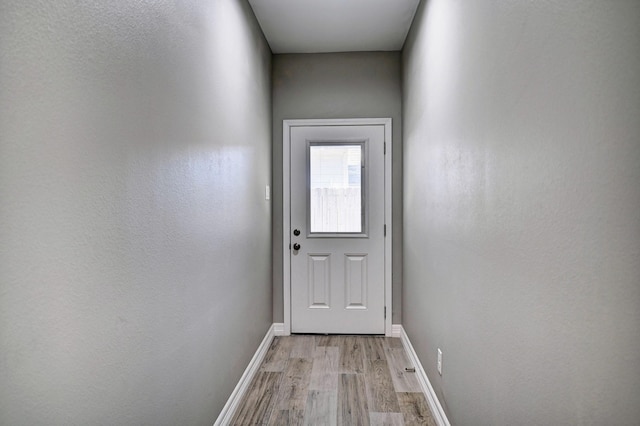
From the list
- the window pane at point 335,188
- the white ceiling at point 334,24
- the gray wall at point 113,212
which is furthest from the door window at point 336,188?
the gray wall at point 113,212

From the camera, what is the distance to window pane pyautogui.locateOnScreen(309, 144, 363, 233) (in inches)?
139

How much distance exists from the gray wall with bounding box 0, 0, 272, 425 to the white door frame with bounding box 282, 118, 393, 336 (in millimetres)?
1439

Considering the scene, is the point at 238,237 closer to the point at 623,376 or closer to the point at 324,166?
the point at 324,166

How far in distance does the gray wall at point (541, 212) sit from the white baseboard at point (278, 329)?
1.81 metres

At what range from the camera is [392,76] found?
351 cm

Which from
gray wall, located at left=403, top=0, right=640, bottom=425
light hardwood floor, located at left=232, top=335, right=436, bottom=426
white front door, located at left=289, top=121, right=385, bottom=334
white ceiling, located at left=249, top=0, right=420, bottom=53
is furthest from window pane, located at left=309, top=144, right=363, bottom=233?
gray wall, located at left=403, top=0, right=640, bottom=425

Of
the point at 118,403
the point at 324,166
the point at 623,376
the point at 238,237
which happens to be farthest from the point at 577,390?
Result: the point at 324,166

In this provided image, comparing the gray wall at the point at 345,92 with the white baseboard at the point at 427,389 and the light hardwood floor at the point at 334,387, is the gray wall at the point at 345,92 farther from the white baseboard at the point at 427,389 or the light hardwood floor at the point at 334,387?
the light hardwood floor at the point at 334,387

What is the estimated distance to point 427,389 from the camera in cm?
238

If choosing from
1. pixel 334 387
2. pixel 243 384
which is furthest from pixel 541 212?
pixel 243 384

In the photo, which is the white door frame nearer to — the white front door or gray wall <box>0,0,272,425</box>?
the white front door

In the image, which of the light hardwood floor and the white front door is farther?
the white front door

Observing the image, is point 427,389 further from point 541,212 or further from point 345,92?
point 345,92

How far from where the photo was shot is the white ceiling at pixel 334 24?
272cm
